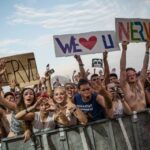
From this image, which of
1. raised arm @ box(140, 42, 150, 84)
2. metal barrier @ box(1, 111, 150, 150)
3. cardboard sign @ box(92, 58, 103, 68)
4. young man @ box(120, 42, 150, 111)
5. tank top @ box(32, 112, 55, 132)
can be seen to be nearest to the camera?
metal barrier @ box(1, 111, 150, 150)

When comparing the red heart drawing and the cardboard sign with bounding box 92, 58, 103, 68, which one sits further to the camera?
the cardboard sign with bounding box 92, 58, 103, 68

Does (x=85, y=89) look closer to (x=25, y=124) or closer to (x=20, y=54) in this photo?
(x=25, y=124)

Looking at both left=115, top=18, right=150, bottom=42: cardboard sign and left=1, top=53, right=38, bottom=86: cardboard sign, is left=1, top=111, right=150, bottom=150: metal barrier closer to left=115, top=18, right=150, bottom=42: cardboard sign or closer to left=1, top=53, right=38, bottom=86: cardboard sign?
left=115, top=18, right=150, bottom=42: cardboard sign

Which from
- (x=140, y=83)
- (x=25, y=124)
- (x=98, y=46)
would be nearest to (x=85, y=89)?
(x=25, y=124)

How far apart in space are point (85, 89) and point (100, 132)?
0.75 meters

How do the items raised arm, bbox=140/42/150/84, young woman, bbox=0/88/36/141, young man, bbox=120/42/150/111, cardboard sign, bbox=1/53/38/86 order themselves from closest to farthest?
1. young woman, bbox=0/88/36/141
2. young man, bbox=120/42/150/111
3. raised arm, bbox=140/42/150/84
4. cardboard sign, bbox=1/53/38/86

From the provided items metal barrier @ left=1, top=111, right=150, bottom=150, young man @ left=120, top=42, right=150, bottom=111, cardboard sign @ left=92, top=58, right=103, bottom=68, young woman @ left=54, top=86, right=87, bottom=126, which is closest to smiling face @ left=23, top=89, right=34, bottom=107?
young woman @ left=54, top=86, right=87, bottom=126

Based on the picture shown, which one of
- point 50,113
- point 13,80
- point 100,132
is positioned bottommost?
point 100,132

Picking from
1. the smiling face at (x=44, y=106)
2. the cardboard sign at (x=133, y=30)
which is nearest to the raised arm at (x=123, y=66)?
the cardboard sign at (x=133, y=30)

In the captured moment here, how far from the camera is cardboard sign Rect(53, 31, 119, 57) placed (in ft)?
25.8

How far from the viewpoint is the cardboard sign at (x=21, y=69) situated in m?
8.58

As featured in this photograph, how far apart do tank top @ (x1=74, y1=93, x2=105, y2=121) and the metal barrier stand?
237 millimetres

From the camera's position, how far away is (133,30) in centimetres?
810

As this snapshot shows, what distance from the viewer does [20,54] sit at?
8.77 meters
